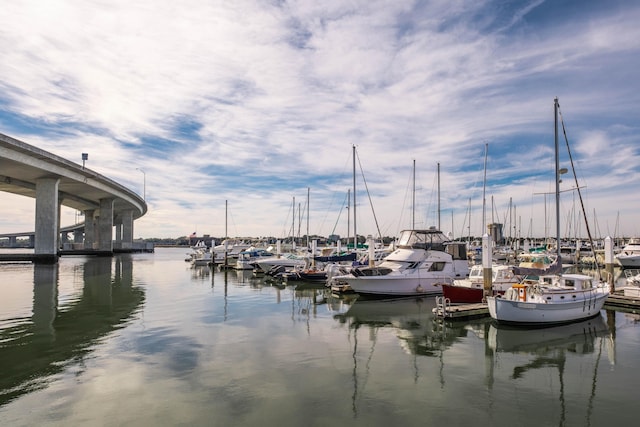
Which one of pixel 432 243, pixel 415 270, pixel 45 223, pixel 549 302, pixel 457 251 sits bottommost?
pixel 549 302

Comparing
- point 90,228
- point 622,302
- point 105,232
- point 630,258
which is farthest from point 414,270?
point 90,228

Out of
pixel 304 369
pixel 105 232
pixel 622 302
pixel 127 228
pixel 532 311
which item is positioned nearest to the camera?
pixel 304 369

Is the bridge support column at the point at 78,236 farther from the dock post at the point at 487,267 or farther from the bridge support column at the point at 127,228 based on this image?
the dock post at the point at 487,267

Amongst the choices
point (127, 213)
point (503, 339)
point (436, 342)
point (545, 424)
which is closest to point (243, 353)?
point (436, 342)

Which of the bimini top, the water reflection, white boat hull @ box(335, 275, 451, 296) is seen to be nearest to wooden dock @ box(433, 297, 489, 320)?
white boat hull @ box(335, 275, 451, 296)

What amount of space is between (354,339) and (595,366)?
812 cm

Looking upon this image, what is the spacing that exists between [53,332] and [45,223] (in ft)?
145

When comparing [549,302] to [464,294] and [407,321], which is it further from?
[407,321]

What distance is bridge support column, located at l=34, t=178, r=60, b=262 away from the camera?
52812mm

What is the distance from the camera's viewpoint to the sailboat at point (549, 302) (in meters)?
18.1

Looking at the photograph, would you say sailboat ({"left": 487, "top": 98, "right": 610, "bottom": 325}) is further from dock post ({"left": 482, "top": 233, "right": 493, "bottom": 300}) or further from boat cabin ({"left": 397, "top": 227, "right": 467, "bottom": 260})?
boat cabin ({"left": 397, "top": 227, "right": 467, "bottom": 260})

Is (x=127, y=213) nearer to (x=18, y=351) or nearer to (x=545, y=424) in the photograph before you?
(x=18, y=351)

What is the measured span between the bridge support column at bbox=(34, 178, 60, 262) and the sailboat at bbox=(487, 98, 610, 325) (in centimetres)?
5539

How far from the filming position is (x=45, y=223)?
52750mm
